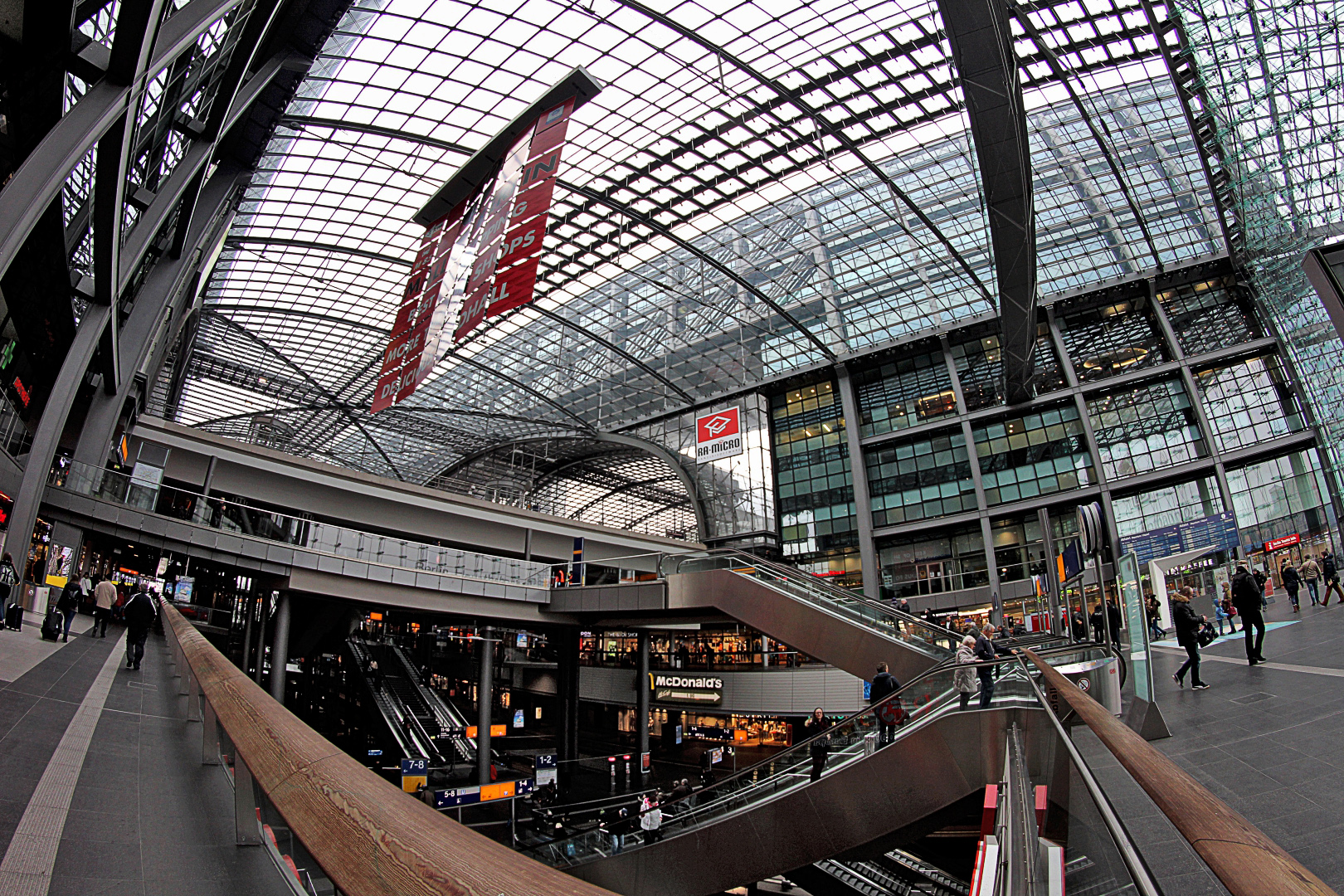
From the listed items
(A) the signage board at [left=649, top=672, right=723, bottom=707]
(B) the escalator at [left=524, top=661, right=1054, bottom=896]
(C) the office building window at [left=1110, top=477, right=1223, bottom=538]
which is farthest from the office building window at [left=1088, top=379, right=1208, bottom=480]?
(B) the escalator at [left=524, top=661, right=1054, bottom=896]

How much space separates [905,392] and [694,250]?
54.6ft

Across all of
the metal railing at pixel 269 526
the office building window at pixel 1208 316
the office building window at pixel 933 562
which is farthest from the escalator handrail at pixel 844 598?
the office building window at pixel 1208 316

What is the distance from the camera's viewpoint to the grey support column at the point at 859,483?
4297 cm

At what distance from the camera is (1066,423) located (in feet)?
132

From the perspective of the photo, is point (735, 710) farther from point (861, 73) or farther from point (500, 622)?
point (861, 73)

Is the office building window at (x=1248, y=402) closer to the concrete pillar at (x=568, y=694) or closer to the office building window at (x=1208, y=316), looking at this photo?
the office building window at (x=1208, y=316)

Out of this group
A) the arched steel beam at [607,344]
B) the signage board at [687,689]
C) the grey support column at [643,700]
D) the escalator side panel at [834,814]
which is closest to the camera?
the escalator side panel at [834,814]

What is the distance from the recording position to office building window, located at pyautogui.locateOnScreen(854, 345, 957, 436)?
1727 inches

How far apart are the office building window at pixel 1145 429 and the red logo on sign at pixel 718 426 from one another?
1991 cm

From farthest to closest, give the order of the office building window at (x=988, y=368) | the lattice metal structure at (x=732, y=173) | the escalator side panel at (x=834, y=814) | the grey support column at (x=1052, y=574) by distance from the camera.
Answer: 1. the office building window at (x=988, y=368)
2. the lattice metal structure at (x=732, y=173)
3. the grey support column at (x=1052, y=574)
4. the escalator side panel at (x=834, y=814)

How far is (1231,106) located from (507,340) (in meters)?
40.0

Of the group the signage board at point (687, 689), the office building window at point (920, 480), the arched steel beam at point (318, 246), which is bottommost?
the signage board at point (687, 689)

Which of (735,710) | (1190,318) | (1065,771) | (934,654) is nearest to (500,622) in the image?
(735,710)

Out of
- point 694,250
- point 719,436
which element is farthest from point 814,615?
point 694,250
